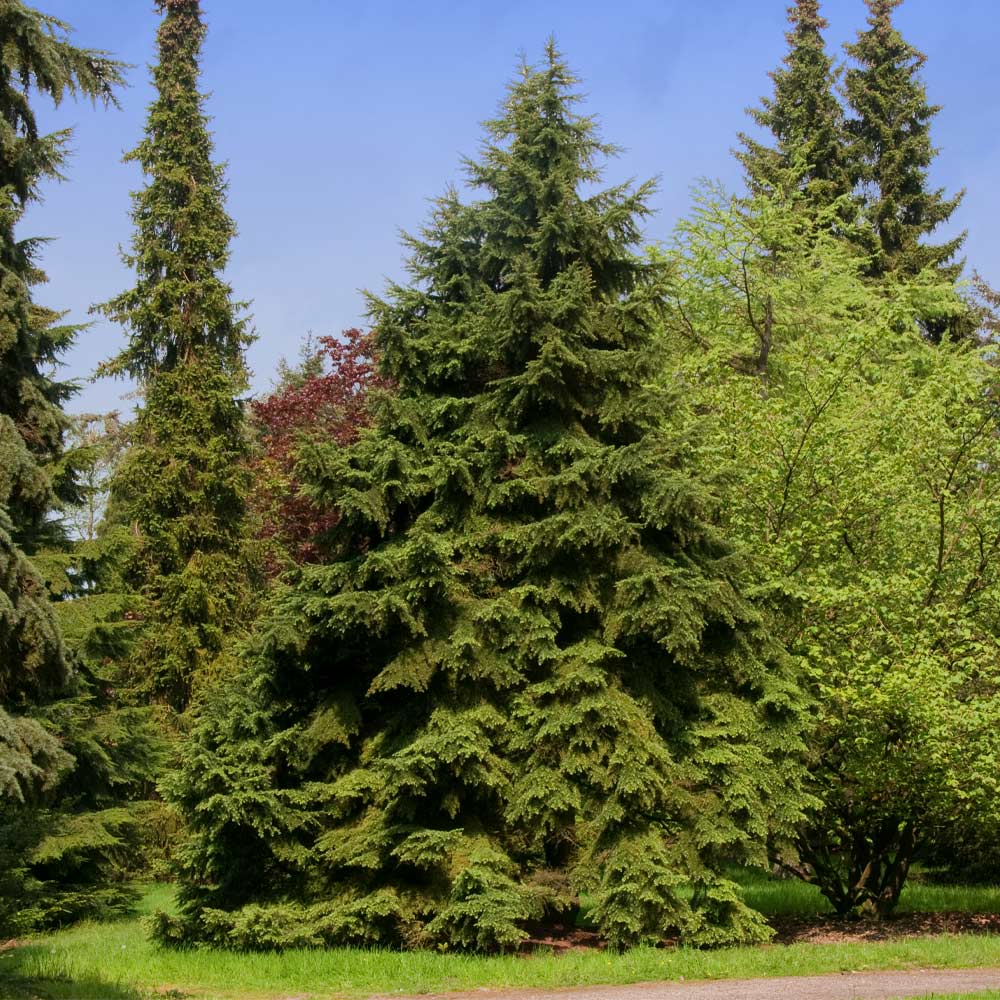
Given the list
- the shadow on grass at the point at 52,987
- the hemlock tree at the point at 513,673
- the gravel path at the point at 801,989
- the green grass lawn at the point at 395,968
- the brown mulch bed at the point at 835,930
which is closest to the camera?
the gravel path at the point at 801,989

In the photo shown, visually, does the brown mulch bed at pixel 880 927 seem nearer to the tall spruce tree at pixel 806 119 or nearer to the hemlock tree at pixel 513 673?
the hemlock tree at pixel 513 673

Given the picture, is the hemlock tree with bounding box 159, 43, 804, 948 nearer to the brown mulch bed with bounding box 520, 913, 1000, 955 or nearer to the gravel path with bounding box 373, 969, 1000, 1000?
the brown mulch bed with bounding box 520, 913, 1000, 955

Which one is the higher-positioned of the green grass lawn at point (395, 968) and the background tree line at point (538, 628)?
the background tree line at point (538, 628)

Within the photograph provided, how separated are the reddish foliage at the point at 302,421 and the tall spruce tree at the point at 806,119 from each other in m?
13.2

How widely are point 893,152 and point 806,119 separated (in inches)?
112

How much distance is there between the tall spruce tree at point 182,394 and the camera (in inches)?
862

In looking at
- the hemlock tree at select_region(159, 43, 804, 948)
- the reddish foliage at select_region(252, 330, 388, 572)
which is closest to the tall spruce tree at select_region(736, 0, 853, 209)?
the reddish foliage at select_region(252, 330, 388, 572)

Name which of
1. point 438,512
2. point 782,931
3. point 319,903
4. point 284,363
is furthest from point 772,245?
point 284,363

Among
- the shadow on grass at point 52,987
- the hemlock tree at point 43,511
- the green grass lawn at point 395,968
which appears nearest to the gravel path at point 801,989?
the green grass lawn at point 395,968

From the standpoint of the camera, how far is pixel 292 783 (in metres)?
12.6

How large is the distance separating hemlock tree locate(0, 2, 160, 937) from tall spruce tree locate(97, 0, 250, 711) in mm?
4796

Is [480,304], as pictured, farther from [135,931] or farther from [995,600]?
[135,931]

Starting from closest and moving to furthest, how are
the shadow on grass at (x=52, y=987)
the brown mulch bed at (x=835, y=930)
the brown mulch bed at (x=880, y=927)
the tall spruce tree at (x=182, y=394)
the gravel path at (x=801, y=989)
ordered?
the gravel path at (x=801, y=989), the shadow on grass at (x=52, y=987), the brown mulch bed at (x=835, y=930), the brown mulch bed at (x=880, y=927), the tall spruce tree at (x=182, y=394)

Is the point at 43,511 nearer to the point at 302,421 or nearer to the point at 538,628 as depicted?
the point at 538,628
